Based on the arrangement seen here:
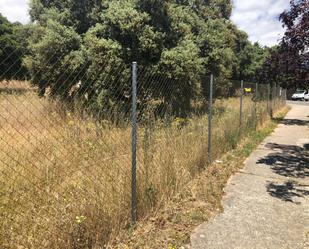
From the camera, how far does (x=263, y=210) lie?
4938 mm

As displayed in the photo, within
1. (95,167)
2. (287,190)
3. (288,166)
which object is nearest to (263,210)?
(287,190)

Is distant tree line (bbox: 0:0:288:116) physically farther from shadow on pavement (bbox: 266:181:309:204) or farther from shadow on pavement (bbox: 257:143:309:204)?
shadow on pavement (bbox: 266:181:309:204)

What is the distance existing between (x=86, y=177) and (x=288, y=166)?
4.97 meters

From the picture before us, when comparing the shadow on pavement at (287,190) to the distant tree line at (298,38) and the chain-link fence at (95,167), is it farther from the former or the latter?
the distant tree line at (298,38)

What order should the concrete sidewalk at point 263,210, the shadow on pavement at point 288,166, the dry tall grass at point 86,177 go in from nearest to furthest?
1. the dry tall grass at point 86,177
2. the concrete sidewalk at point 263,210
3. the shadow on pavement at point 288,166

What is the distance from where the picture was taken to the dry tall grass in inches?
138

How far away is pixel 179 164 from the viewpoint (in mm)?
5480

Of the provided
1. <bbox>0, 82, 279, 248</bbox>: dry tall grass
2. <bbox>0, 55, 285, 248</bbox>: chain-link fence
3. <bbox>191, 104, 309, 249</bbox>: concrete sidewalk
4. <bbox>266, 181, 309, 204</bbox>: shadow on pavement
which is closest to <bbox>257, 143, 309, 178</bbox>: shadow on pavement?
<bbox>191, 104, 309, 249</bbox>: concrete sidewalk

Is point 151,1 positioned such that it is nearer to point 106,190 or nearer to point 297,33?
point 297,33

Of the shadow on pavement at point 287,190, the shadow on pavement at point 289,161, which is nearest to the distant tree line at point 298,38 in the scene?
the shadow on pavement at point 289,161

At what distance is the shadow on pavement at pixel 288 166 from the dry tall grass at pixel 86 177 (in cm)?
144

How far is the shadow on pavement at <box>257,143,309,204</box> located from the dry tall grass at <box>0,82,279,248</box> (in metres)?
1.44

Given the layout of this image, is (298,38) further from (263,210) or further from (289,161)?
(263,210)

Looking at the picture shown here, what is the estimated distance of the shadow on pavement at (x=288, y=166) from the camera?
574 cm
